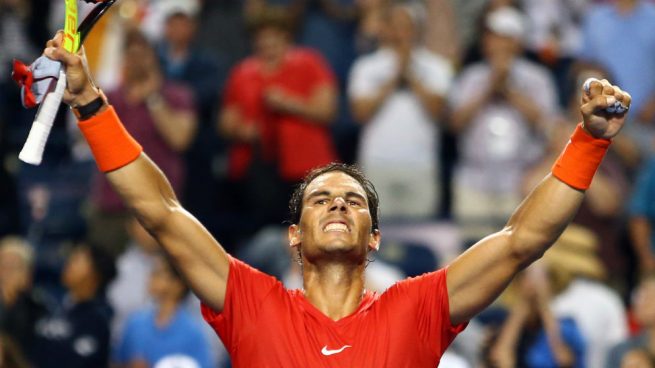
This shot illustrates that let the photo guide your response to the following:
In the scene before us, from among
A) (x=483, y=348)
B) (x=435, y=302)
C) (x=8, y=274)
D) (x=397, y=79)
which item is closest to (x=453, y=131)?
(x=397, y=79)

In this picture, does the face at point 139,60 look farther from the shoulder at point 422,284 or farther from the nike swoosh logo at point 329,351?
the nike swoosh logo at point 329,351

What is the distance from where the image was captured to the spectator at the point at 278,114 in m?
10.1

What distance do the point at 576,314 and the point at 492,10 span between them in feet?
8.59

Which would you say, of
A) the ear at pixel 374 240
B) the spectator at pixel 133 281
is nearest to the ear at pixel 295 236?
the ear at pixel 374 240

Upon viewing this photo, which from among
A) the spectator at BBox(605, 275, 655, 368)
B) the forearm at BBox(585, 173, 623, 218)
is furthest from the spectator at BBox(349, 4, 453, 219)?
the spectator at BBox(605, 275, 655, 368)

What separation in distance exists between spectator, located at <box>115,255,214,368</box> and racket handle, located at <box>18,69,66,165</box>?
13.8 feet

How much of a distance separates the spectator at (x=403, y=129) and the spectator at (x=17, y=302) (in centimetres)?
259

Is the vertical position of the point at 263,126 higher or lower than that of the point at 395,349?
higher

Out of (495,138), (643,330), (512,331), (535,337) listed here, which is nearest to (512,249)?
(512,331)

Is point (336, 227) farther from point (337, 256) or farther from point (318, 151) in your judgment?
point (318, 151)

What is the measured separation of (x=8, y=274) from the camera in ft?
31.1

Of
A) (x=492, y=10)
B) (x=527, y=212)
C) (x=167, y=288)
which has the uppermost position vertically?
(x=492, y=10)

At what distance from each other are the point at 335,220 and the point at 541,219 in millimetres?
798

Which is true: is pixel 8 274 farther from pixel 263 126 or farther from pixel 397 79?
pixel 397 79
